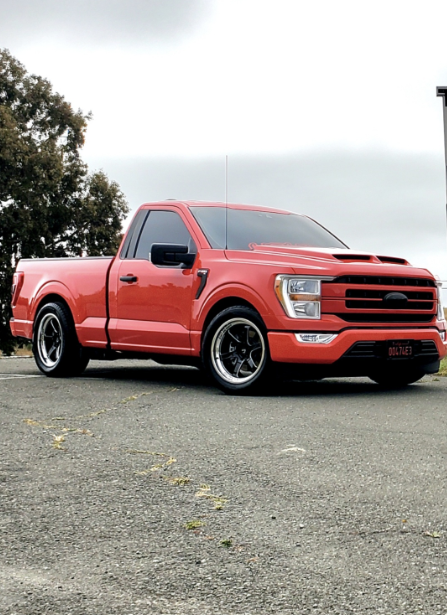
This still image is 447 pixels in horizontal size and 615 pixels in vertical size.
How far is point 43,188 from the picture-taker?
1344 inches

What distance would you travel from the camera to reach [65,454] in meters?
5.82

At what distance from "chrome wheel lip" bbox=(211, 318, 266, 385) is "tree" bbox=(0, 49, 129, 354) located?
2485 centimetres

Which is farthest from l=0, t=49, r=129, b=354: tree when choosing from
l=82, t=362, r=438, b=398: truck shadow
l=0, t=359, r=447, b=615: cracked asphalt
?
l=0, t=359, r=447, b=615: cracked asphalt

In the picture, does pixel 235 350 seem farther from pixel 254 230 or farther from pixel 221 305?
pixel 254 230

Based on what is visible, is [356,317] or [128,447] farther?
[356,317]

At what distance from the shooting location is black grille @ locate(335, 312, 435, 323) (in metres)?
8.80

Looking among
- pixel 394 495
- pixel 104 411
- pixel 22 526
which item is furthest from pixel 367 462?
pixel 104 411

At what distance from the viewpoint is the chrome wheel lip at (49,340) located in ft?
36.6

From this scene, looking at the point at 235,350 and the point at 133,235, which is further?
the point at 133,235

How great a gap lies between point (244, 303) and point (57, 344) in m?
3.13

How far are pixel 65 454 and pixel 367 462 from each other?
1.89 metres

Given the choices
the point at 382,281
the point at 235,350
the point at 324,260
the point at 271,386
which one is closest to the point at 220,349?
the point at 235,350

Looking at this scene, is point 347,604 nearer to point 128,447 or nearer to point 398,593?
point 398,593

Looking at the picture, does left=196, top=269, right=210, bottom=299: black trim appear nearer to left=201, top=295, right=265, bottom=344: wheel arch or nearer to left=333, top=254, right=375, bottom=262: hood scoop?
left=201, top=295, right=265, bottom=344: wheel arch
